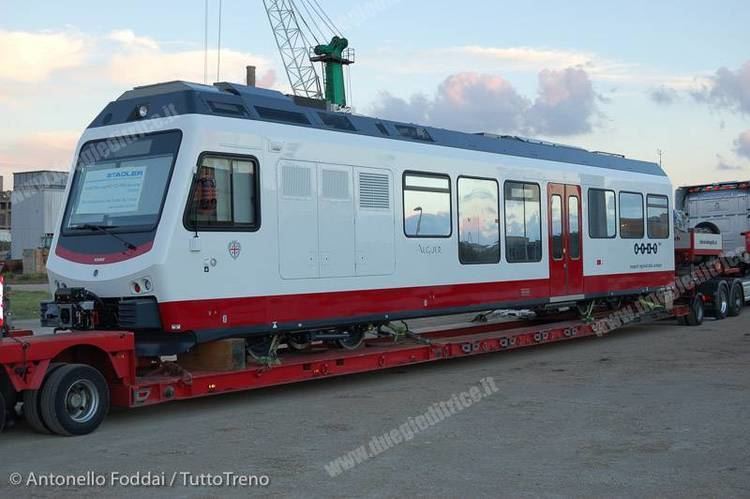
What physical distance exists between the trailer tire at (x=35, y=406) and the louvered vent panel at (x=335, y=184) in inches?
155

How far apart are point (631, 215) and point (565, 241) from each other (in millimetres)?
2678

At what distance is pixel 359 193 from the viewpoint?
1135 centimetres

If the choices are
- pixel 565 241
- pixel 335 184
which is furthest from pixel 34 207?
pixel 335 184

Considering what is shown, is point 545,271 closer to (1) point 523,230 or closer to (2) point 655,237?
(1) point 523,230

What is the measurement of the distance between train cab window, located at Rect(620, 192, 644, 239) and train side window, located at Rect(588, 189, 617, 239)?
328mm

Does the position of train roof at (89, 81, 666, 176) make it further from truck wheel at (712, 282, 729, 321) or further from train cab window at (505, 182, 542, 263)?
truck wheel at (712, 282, 729, 321)

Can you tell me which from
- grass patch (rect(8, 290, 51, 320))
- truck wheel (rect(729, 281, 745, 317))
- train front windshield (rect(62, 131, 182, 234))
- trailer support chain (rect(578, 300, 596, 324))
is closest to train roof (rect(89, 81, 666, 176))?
train front windshield (rect(62, 131, 182, 234))

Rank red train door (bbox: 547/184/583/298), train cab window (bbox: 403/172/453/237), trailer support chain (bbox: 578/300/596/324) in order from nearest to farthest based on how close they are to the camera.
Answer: train cab window (bbox: 403/172/453/237)
red train door (bbox: 547/184/583/298)
trailer support chain (bbox: 578/300/596/324)

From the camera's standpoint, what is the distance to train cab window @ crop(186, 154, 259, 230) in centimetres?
943

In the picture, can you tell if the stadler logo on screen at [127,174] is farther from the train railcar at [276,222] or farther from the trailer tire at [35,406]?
the trailer tire at [35,406]

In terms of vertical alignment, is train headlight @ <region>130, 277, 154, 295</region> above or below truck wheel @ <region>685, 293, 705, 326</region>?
above

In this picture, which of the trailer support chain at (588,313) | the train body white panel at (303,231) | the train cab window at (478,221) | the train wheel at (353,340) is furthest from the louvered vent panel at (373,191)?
the trailer support chain at (588,313)

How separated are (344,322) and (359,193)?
5.53ft

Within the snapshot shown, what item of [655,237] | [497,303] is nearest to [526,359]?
[497,303]
